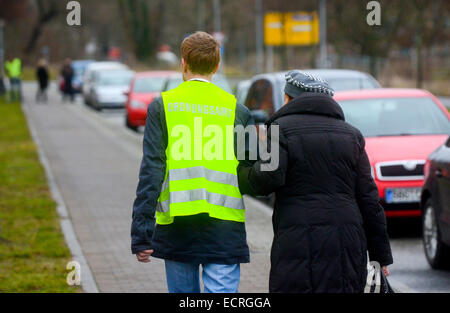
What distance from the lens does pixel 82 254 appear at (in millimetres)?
8836

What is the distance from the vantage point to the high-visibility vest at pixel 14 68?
38750 millimetres

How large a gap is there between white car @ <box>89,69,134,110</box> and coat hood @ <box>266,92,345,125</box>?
31.3 meters

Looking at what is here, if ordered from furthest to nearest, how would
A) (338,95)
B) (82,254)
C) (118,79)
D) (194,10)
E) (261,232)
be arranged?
(194,10)
(118,79)
(338,95)
(261,232)
(82,254)

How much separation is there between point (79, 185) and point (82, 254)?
18.2 feet

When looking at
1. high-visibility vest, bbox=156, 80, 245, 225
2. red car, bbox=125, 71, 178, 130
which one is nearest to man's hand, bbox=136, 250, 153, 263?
high-visibility vest, bbox=156, 80, 245, 225

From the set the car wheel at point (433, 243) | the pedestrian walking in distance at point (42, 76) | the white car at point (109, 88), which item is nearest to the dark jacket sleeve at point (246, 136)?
the car wheel at point (433, 243)

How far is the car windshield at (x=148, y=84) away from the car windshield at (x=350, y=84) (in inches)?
531

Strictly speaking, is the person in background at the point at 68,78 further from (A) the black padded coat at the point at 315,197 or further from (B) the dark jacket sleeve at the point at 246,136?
(A) the black padded coat at the point at 315,197

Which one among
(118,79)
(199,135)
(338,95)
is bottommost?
(118,79)

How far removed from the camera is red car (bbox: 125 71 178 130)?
25594 millimetres

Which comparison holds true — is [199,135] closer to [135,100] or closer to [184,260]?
[184,260]

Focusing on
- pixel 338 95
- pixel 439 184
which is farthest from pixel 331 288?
pixel 338 95

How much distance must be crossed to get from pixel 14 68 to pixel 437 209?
3270cm

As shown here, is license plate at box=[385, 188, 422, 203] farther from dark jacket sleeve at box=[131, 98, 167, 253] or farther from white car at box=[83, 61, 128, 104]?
white car at box=[83, 61, 128, 104]
